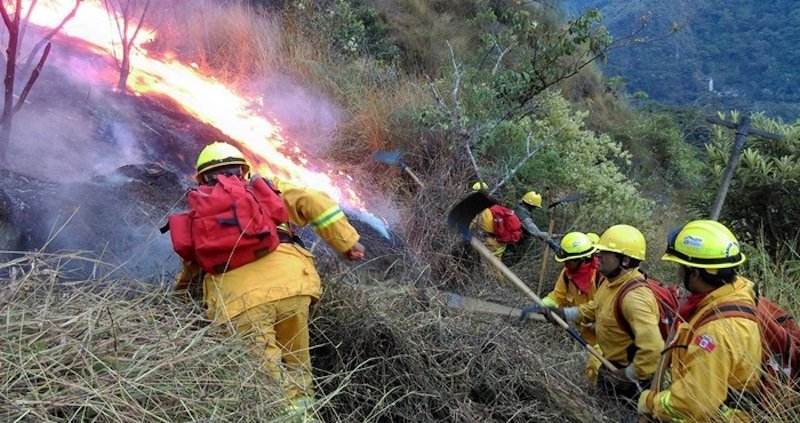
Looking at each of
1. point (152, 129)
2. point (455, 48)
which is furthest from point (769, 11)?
point (152, 129)

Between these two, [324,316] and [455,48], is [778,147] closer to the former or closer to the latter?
[324,316]

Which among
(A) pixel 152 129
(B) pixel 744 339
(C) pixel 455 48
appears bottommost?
(C) pixel 455 48

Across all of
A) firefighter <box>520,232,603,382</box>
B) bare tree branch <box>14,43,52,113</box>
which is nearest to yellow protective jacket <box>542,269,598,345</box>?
firefighter <box>520,232,603,382</box>

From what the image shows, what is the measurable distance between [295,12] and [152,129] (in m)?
5.93

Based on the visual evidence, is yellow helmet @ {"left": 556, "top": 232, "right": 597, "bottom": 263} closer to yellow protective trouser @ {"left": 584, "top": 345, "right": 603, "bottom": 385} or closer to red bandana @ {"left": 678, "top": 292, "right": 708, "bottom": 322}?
yellow protective trouser @ {"left": 584, "top": 345, "right": 603, "bottom": 385}

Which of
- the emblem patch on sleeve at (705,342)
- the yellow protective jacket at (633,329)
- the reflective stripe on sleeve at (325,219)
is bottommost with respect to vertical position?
Answer: the yellow protective jacket at (633,329)

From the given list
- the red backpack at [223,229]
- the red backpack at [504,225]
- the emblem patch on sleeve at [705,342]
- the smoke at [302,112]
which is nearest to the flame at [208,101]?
the smoke at [302,112]

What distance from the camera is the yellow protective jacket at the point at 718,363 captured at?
2.78m

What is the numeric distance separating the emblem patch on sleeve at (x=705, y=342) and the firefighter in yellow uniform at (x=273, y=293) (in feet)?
6.01

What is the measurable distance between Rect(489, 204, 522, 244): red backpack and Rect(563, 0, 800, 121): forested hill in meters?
28.0

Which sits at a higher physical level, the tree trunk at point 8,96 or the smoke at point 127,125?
the tree trunk at point 8,96

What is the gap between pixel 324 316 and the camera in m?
3.72

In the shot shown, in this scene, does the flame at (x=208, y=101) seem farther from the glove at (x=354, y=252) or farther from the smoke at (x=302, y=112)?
the glove at (x=354, y=252)

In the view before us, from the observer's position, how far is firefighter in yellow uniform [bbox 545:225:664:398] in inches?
154
